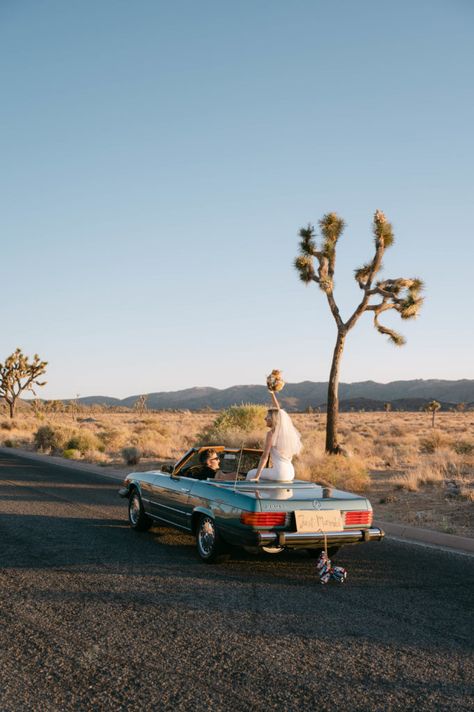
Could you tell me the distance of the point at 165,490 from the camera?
27.2ft

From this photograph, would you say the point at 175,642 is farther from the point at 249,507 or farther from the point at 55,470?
the point at 55,470

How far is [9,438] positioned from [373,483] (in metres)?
27.5

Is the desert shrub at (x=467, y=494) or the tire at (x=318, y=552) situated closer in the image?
the tire at (x=318, y=552)

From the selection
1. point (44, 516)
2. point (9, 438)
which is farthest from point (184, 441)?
point (44, 516)

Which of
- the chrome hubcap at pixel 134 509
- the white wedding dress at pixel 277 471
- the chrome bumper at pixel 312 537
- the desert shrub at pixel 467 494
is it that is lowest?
the desert shrub at pixel 467 494

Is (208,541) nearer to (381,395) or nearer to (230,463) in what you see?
(230,463)

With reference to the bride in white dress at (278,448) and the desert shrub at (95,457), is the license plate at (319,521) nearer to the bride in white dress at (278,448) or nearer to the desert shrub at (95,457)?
the bride in white dress at (278,448)

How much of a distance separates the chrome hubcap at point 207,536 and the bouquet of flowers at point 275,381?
1758mm

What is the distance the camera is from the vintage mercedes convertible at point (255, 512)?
6.44 meters

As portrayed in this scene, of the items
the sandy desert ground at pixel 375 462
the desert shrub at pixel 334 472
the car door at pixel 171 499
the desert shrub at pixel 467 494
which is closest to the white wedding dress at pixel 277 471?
the car door at pixel 171 499

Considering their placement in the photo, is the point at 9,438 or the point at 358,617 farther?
the point at 9,438

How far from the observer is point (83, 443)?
1081 inches

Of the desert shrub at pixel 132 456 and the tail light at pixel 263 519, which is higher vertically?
the tail light at pixel 263 519

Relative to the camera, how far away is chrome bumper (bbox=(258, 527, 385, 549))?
20.9 ft
